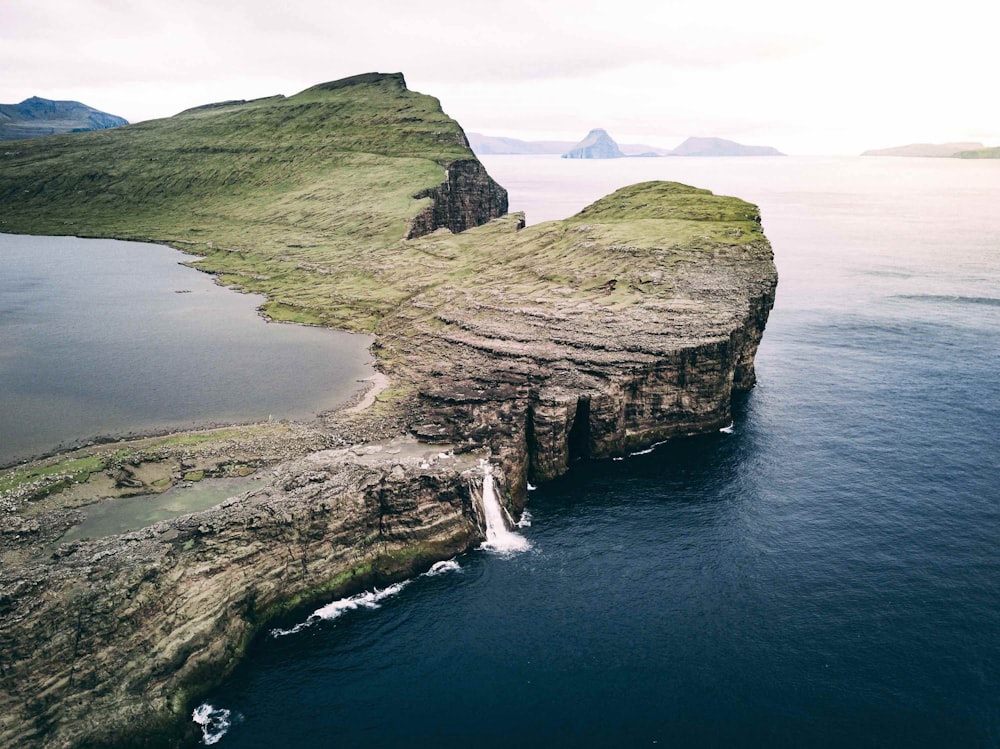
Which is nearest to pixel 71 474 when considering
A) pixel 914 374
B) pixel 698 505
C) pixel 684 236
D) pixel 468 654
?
pixel 468 654

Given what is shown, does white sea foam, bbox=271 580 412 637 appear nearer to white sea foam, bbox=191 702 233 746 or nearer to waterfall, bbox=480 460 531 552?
white sea foam, bbox=191 702 233 746

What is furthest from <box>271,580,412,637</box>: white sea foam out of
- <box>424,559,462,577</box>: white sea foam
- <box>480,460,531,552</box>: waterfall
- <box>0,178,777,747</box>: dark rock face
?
<box>480,460,531,552</box>: waterfall

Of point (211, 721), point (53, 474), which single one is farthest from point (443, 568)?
point (53, 474)

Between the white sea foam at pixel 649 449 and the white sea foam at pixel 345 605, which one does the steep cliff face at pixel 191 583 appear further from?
the white sea foam at pixel 649 449

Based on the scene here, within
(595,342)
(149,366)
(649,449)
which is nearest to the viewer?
(649,449)

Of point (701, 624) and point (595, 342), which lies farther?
point (595, 342)

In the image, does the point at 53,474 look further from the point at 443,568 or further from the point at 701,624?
the point at 701,624

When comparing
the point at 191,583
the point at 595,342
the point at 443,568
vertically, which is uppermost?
the point at 595,342

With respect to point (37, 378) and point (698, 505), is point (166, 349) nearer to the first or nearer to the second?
point (37, 378)
